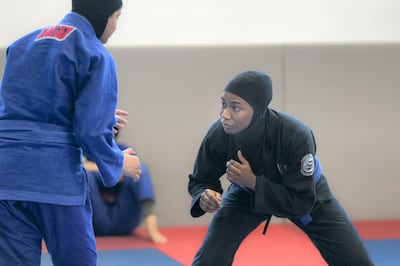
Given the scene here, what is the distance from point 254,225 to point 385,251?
204 centimetres

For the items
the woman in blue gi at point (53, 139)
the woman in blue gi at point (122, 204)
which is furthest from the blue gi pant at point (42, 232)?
the woman in blue gi at point (122, 204)

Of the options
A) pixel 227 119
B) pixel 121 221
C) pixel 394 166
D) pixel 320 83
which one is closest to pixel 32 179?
pixel 227 119

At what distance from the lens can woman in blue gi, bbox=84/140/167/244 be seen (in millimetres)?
5648

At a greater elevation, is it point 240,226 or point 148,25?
point 148,25

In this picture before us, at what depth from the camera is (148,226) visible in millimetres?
5598

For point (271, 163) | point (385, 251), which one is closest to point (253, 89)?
point (271, 163)

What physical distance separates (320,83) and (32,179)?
168 inches

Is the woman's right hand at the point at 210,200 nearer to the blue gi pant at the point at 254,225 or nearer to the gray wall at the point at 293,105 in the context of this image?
the blue gi pant at the point at 254,225

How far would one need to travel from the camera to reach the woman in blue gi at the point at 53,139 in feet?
8.40

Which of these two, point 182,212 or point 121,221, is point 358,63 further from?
point 121,221

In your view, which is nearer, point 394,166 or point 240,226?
point 240,226

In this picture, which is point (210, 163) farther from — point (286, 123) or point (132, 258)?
point (132, 258)

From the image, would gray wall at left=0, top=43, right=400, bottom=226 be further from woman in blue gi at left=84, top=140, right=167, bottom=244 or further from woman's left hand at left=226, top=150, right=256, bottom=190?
woman's left hand at left=226, top=150, right=256, bottom=190

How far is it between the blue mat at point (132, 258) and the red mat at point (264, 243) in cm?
9
